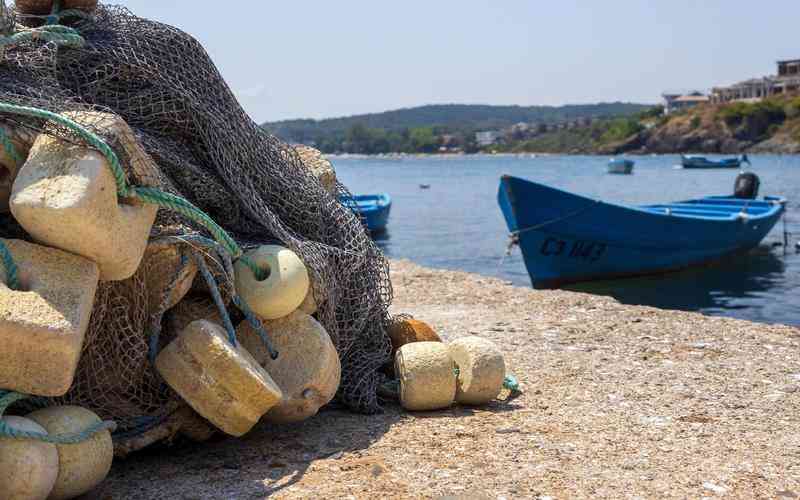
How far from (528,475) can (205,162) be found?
2353mm

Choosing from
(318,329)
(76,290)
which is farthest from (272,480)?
(76,290)

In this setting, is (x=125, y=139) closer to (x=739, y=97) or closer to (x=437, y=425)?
(x=437, y=425)

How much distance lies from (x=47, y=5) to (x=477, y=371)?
10.2 feet

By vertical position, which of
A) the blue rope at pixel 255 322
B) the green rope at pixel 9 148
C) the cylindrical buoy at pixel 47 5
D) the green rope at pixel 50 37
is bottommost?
the blue rope at pixel 255 322

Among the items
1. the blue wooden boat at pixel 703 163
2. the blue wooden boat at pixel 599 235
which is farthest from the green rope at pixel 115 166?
the blue wooden boat at pixel 703 163

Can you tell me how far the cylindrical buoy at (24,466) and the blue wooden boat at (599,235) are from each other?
36.8ft

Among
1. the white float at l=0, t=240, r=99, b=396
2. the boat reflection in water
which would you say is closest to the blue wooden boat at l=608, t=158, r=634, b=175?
the boat reflection in water

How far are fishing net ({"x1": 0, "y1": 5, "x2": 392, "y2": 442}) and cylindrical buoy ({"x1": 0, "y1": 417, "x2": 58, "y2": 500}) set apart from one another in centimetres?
52

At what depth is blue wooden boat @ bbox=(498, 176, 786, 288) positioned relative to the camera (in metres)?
14.5

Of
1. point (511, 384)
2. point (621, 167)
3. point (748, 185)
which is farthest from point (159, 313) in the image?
point (621, 167)

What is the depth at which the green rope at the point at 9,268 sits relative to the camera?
10.5 feet

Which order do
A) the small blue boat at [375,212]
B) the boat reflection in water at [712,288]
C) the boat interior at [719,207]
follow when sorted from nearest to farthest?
1. the boat reflection in water at [712,288]
2. the boat interior at [719,207]
3. the small blue boat at [375,212]

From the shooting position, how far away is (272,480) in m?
3.74

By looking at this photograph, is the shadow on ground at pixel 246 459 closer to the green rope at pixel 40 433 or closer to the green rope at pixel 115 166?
the green rope at pixel 40 433
